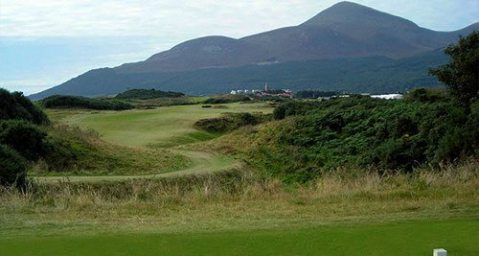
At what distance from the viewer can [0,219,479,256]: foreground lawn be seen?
6.13 meters

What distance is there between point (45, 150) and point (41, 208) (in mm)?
16470

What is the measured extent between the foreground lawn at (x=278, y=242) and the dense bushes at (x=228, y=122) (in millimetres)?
48256

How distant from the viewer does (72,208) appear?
408 inches

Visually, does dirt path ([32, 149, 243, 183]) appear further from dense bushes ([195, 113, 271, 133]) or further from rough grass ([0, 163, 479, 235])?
dense bushes ([195, 113, 271, 133])

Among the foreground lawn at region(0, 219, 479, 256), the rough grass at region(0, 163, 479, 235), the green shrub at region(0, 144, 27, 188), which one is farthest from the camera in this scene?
the green shrub at region(0, 144, 27, 188)

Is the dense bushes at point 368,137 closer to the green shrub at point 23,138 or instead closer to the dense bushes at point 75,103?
the green shrub at point 23,138

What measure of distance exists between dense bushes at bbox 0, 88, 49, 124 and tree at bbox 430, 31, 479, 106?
21.8 meters

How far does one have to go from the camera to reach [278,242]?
6578 mm

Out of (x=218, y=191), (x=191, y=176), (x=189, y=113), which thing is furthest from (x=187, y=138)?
(x=218, y=191)

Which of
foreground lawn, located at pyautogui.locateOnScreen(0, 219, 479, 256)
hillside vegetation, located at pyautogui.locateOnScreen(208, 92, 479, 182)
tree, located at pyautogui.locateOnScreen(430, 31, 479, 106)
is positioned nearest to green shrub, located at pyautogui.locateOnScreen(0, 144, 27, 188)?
foreground lawn, located at pyautogui.locateOnScreen(0, 219, 479, 256)

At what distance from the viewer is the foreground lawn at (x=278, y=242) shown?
6.13m

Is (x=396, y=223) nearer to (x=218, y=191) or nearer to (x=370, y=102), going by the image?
(x=218, y=191)

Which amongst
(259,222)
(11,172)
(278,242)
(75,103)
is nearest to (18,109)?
(11,172)

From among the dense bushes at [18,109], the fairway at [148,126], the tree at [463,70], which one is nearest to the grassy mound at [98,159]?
the dense bushes at [18,109]
